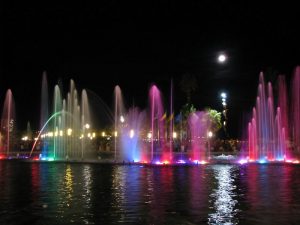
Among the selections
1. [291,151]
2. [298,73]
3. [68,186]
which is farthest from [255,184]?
[291,151]

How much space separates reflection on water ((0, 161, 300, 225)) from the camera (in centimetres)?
1185

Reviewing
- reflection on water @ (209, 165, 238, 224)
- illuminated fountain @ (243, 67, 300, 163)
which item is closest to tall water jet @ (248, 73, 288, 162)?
illuminated fountain @ (243, 67, 300, 163)

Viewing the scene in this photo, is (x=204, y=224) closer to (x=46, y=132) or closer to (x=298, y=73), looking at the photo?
(x=298, y=73)

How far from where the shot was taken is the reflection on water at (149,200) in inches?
467

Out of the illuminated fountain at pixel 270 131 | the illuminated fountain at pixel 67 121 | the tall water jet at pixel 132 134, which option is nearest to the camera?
the tall water jet at pixel 132 134

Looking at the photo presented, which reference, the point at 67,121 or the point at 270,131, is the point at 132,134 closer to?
the point at 67,121

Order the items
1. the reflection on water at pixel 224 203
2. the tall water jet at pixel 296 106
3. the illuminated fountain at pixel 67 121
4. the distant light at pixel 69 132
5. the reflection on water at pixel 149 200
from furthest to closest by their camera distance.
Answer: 1. the distant light at pixel 69 132
2. the illuminated fountain at pixel 67 121
3. the tall water jet at pixel 296 106
4. the reflection on water at pixel 149 200
5. the reflection on water at pixel 224 203

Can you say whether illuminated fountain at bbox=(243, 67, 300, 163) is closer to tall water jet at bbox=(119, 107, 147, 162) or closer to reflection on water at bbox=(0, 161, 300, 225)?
tall water jet at bbox=(119, 107, 147, 162)

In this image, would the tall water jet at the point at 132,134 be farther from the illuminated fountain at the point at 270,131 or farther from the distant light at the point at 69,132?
the illuminated fountain at the point at 270,131

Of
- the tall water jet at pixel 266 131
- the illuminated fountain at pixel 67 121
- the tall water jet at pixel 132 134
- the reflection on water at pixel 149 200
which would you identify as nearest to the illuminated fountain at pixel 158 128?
the tall water jet at pixel 132 134

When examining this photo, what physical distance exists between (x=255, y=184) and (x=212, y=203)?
5.67 meters

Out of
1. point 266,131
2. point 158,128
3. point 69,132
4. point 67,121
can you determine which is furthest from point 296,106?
point 158,128

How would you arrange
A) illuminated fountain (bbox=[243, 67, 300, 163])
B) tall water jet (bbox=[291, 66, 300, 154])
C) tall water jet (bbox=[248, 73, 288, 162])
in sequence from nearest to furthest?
1. tall water jet (bbox=[291, 66, 300, 154])
2. illuminated fountain (bbox=[243, 67, 300, 163])
3. tall water jet (bbox=[248, 73, 288, 162])

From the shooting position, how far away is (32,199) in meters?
15.0
